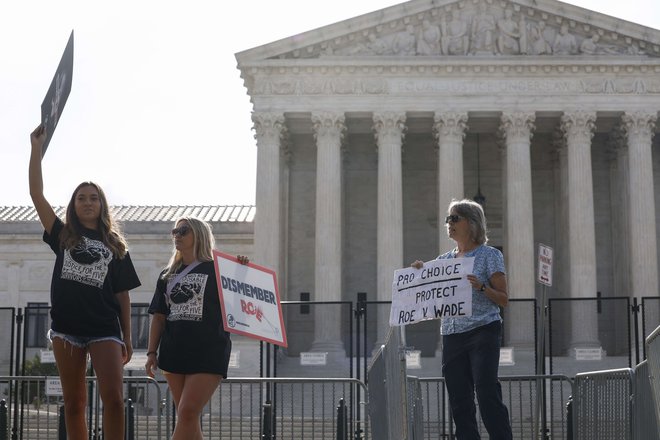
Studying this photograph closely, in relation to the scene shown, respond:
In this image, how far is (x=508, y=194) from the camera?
45.8 metres

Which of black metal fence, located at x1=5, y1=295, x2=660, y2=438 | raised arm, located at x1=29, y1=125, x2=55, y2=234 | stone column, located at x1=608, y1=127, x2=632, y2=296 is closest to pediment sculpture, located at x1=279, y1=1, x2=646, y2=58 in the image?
stone column, located at x1=608, y1=127, x2=632, y2=296

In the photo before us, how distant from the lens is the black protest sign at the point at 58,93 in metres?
10.6

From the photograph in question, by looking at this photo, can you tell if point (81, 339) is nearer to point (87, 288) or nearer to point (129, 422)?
point (87, 288)

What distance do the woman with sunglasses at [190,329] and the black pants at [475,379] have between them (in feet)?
7.38

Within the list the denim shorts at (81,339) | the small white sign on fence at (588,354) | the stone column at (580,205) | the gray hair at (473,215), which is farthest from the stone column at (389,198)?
the denim shorts at (81,339)

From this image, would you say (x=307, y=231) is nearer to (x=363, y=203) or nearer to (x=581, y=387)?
(x=363, y=203)

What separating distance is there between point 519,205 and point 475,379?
1378 inches

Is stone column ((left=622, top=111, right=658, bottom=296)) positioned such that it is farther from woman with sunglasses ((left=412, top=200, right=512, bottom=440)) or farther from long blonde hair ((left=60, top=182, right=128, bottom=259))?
long blonde hair ((left=60, top=182, right=128, bottom=259))

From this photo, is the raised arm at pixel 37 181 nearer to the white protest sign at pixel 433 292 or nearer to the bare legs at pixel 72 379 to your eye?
the bare legs at pixel 72 379

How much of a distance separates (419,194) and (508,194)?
6.82 m

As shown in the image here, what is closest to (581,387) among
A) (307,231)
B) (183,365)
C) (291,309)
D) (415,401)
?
(415,401)

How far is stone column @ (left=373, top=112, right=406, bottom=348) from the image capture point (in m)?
45.1

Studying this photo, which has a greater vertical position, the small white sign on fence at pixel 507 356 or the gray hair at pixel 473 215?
the gray hair at pixel 473 215

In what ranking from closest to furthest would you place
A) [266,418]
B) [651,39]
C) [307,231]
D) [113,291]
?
[113,291], [266,418], [651,39], [307,231]
